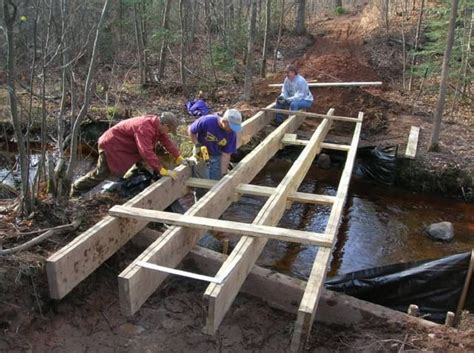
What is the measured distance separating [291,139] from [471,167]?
11.0 feet

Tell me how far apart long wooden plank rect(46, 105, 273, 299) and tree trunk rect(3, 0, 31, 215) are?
0.88m

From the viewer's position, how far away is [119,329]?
3598 millimetres

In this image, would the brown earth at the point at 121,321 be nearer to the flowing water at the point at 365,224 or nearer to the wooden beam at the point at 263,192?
the wooden beam at the point at 263,192

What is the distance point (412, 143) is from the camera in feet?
28.1

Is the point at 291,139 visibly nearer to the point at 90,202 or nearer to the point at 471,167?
the point at 471,167

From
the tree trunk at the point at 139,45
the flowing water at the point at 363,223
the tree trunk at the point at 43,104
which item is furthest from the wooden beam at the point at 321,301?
the tree trunk at the point at 139,45

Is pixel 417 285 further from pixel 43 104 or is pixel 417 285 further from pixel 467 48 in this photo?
pixel 467 48

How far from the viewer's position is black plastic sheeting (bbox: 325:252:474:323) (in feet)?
14.6

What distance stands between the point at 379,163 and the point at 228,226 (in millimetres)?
5693

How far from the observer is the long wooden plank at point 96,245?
3156 mm

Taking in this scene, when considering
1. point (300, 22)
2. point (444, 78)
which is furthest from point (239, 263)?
point (300, 22)

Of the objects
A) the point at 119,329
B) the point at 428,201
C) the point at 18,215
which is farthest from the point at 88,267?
the point at 428,201

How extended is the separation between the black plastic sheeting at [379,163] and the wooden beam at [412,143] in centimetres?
24

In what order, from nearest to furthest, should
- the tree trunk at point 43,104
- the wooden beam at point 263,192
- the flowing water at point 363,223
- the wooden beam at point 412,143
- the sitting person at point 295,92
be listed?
the tree trunk at point 43,104 → the wooden beam at point 263,192 → the flowing water at point 363,223 → the wooden beam at point 412,143 → the sitting person at point 295,92
